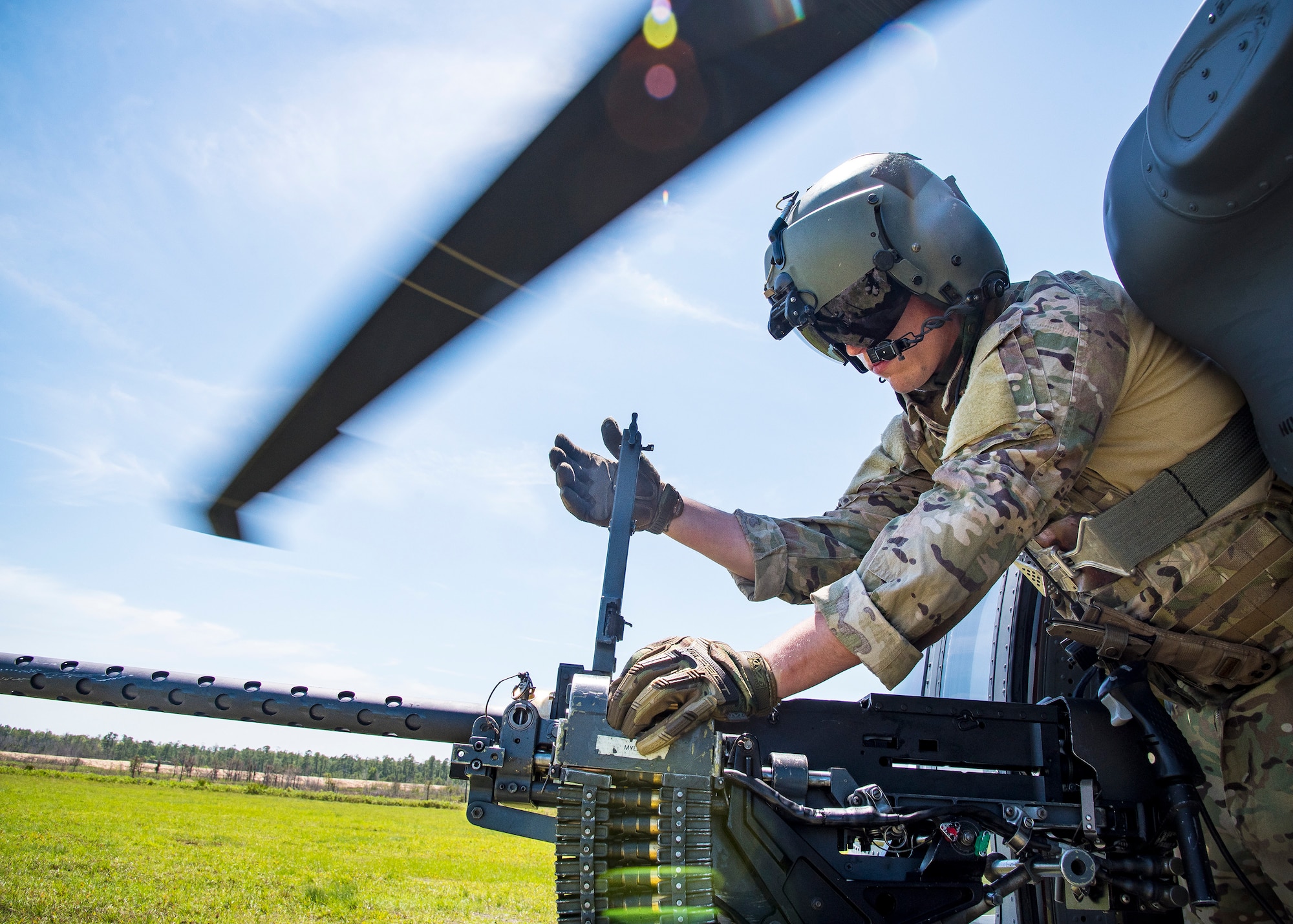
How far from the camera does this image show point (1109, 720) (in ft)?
7.48

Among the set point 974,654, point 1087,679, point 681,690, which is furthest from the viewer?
point 974,654

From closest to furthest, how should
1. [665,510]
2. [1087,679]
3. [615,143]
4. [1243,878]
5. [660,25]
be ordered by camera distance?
1. [660,25]
2. [615,143]
3. [1243,878]
4. [1087,679]
5. [665,510]

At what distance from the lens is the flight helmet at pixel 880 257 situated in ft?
8.79

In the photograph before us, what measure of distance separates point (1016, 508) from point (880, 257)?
113 cm

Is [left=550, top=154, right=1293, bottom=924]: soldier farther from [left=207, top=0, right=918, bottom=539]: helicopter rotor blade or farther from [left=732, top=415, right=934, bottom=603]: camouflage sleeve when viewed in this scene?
[left=207, top=0, right=918, bottom=539]: helicopter rotor blade

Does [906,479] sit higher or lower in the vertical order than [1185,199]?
lower

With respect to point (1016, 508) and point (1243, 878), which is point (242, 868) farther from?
point (1016, 508)

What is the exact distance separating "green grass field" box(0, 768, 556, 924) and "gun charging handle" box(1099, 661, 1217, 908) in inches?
356

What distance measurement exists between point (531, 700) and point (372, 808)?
59967 mm

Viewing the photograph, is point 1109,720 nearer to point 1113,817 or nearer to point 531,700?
point 1113,817

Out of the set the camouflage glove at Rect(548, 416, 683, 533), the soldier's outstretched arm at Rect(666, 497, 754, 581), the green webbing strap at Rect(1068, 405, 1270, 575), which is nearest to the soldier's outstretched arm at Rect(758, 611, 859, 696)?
the green webbing strap at Rect(1068, 405, 1270, 575)

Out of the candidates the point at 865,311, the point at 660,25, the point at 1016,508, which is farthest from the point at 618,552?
the point at 660,25

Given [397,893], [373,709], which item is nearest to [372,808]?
[397,893]

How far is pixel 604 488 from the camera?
338 centimetres
